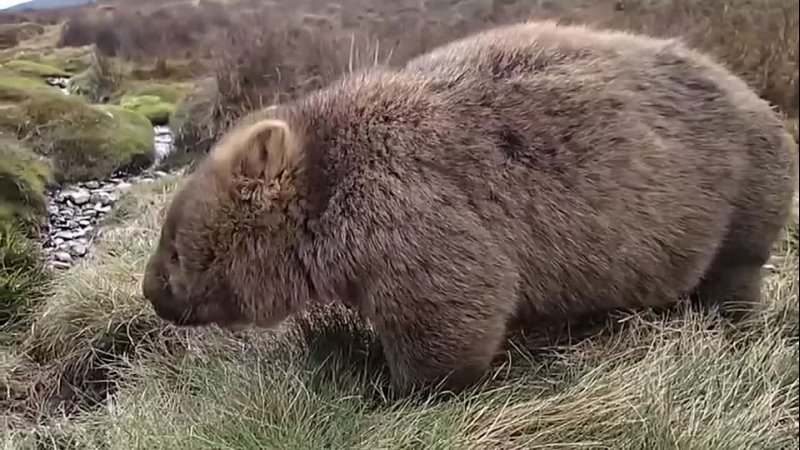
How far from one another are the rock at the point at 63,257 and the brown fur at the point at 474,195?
27 centimetres

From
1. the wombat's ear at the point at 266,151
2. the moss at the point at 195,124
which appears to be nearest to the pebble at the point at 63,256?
the moss at the point at 195,124

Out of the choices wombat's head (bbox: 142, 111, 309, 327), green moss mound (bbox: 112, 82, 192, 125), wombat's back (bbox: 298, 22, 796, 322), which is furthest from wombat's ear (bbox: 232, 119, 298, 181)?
green moss mound (bbox: 112, 82, 192, 125)

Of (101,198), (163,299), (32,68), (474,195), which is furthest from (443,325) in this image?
(32,68)

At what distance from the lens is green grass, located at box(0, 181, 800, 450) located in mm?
2139

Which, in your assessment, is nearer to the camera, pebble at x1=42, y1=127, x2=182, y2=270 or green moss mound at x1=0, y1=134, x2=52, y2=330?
green moss mound at x1=0, y1=134, x2=52, y2=330

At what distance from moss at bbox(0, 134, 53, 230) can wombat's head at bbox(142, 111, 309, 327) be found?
0.32m

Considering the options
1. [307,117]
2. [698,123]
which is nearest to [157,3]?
[307,117]

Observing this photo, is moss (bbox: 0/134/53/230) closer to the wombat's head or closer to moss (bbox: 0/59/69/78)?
moss (bbox: 0/59/69/78)

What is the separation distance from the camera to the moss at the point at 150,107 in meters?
2.55

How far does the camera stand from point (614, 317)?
2619 mm

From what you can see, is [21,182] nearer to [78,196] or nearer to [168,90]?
[78,196]

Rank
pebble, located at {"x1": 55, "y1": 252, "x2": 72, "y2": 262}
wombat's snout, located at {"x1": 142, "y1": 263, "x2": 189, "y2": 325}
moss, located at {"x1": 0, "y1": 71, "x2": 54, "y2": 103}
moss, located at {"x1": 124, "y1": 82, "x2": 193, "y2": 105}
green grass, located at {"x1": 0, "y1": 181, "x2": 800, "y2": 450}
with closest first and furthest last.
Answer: moss, located at {"x1": 0, "y1": 71, "x2": 54, "y2": 103} < green grass, located at {"x1": 0, "y1": 181, "x2": 800, "y2": 450} < wombat's snout, located at {"x1": 142, "y1": 263, "x2": 189, "y2": 325} < pebble, located at {"x1": 55, "y1": 252, "x2": 72, "y2": 262} < moss, located at {"x1": 124, "y1": 82, "x2": 193, "y2": 105}

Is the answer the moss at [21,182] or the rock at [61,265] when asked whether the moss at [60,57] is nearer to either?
the moss at [21,182]

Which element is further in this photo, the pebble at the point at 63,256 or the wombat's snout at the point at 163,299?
the pebble at the point at 63,256
